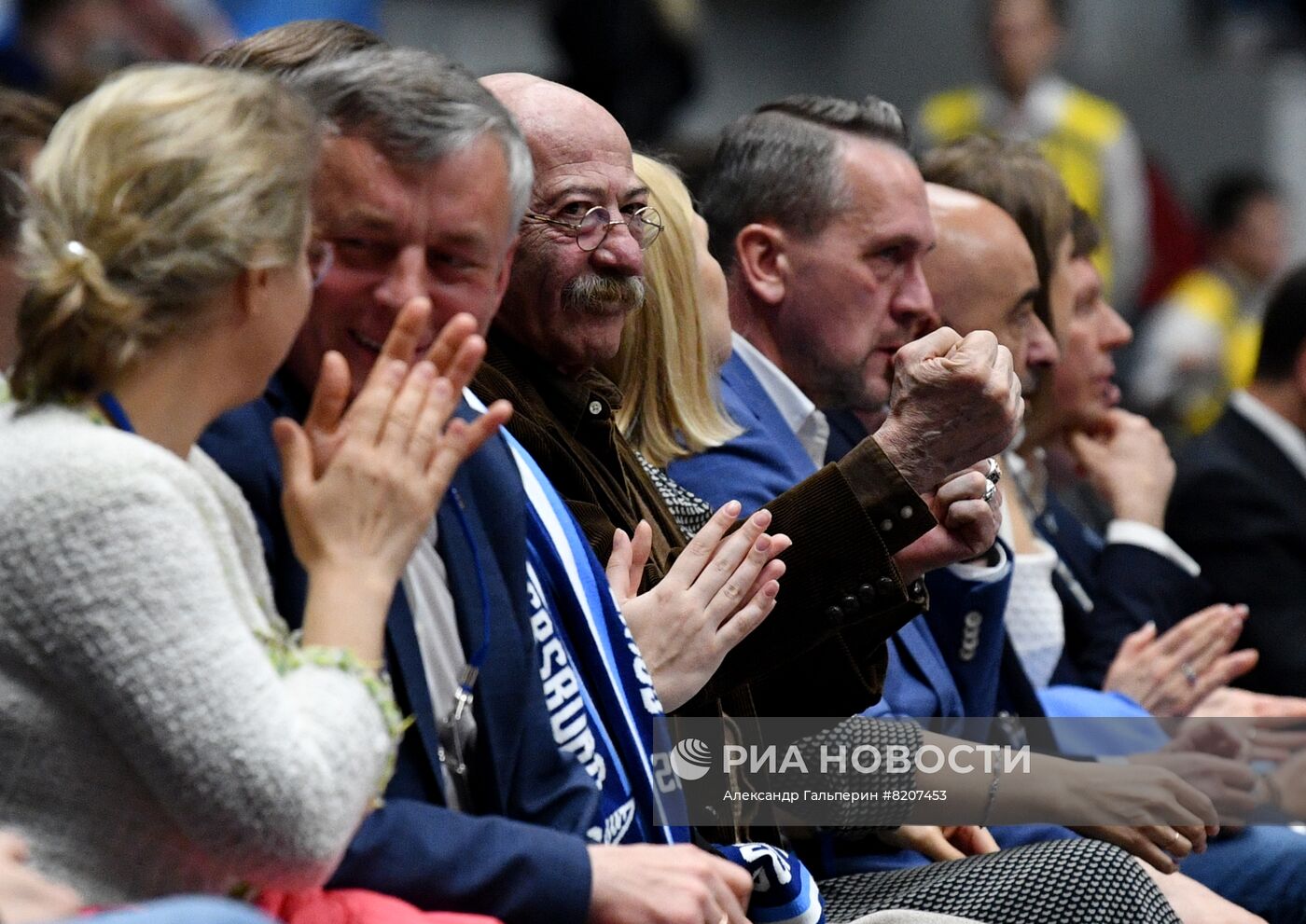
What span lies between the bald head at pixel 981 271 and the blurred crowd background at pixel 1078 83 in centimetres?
206

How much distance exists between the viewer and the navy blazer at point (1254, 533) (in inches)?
164

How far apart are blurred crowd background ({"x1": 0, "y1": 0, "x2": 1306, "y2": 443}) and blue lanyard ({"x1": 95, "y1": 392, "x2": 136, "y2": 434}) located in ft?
13.2

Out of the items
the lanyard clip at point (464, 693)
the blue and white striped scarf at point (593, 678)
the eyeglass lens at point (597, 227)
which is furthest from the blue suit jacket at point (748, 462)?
the lanyard clip at point (464, 693)

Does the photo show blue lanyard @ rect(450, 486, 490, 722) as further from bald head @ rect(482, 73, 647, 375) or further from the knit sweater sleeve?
bald head @ rect(482, 73, 647, 375)

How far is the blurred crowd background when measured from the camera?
702 centimetres

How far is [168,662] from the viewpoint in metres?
1.56

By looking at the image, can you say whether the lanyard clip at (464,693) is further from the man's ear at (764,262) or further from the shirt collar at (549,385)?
the man's ear at (764,262)

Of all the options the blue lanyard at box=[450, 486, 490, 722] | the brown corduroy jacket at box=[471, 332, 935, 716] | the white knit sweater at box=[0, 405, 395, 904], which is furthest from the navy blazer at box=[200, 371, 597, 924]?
the brown corduroy jacket at box=[471, 332, 935, 716]

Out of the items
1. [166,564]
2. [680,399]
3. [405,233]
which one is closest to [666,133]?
[680,399]

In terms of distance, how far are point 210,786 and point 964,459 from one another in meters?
1.28

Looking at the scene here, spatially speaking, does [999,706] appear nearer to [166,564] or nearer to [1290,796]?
[1290,796]

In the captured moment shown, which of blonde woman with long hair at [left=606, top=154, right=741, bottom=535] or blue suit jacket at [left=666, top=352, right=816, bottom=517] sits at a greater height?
blonde woman with long hair at [left=606, top=154, right=741, bottom=535]

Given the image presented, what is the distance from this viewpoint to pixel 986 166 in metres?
3.81

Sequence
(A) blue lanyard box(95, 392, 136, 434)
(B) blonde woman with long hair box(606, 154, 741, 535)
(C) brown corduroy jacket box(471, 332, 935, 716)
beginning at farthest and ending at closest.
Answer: (B) blonde woman with long hair box(606, 154, 741, 535)
(C) brown corduroy jacket box(471, 332, 935, 716)
(A) blue lanyard box(95, 392, 136, 434)
